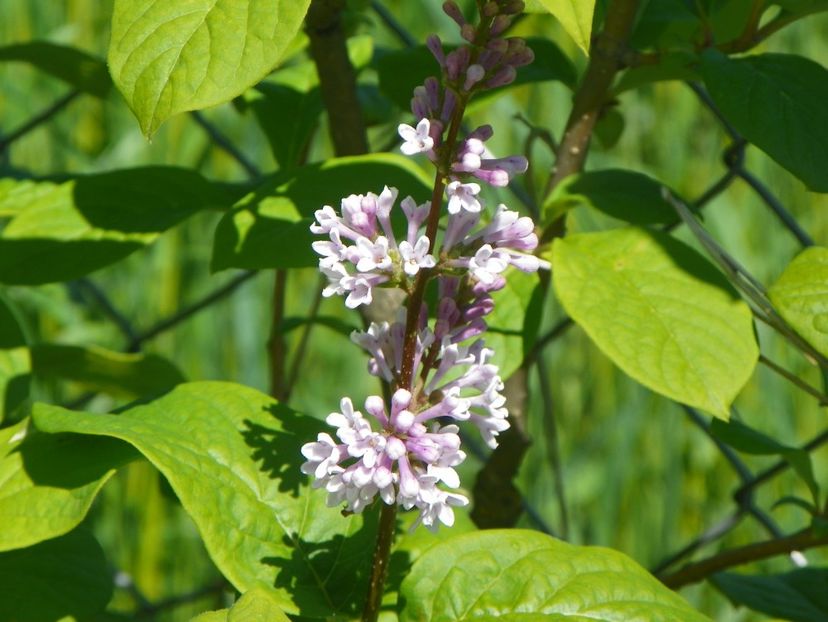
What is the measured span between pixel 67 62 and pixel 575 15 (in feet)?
2.81

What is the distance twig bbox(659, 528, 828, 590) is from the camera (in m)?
1.10

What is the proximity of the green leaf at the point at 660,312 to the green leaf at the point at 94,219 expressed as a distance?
39 cm

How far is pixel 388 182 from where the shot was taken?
3.22 ft

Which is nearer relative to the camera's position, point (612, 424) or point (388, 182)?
point (388, 182)

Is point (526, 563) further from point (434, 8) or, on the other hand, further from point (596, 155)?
point (596, 155)

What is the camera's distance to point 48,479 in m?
0.86

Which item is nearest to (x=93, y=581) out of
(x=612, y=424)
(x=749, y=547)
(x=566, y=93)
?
(x=749, y=547)

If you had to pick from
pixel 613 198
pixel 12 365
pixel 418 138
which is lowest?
pixel 12 365

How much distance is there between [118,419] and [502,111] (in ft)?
6.51

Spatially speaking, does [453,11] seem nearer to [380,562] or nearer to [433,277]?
[433,277]

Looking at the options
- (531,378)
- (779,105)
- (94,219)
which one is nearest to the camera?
(779,105)

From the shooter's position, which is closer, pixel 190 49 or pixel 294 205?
pixel 190 49

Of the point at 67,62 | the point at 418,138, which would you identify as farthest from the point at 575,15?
the point at 67,62

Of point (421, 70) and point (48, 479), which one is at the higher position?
point (421, 70)
